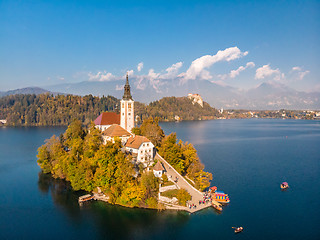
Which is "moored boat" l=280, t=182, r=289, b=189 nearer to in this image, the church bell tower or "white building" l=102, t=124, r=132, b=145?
"white building" l=102, t=124, r=132, b=145

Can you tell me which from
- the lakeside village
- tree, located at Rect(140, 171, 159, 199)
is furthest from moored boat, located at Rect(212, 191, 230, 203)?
tree, located at Rect(140, 171, 159, 199)

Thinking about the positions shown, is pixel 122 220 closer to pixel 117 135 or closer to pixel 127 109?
pixel 117 135

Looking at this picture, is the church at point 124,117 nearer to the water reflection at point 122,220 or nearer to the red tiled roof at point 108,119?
the red tiled roof at point 108,119

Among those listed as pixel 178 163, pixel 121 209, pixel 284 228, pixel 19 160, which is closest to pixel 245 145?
pixel 178 163

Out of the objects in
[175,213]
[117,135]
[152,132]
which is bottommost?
[175,213]

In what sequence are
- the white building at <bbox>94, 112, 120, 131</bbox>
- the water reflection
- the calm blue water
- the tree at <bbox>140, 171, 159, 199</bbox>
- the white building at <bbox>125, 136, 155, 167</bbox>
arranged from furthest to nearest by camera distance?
the white building at <bbox>94, 112, 120, 131</bbox>
the white building at <bbox>125, 136, 155, 167</bbox>
the tree at <bbox>140, 171, 159, 199</bbox>
the calm blue water
the water reflection

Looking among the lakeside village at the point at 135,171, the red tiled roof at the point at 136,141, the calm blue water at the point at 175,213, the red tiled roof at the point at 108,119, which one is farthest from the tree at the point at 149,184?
the red tiled roof at the point at 108,119

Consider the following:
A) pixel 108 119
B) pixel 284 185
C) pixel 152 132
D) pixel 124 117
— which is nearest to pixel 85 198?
pixel 152 132
